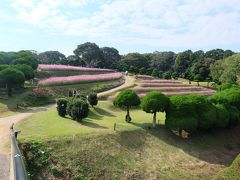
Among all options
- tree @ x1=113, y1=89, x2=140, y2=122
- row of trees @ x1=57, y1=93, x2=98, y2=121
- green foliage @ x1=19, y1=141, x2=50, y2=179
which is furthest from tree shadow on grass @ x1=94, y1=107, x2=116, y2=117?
green foliage @ x1=19, y1=141, x2=50, y2=179

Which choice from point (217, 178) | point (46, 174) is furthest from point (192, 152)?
point (217, 178)

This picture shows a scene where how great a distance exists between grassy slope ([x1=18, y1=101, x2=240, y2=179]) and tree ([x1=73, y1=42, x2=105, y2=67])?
197 ft

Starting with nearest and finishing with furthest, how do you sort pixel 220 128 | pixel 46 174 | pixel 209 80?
pixel 46 174, pixel 220 128, pixel 209 80

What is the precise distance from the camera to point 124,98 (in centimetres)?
3177

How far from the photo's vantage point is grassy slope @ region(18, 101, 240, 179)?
22158mm

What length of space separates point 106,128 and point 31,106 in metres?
14.0

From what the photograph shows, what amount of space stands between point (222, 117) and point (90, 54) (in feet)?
210

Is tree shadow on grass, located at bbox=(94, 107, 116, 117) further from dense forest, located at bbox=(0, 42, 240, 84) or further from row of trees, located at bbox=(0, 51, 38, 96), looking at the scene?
dense forest, located at bbox=(0, 42, 240, 84)

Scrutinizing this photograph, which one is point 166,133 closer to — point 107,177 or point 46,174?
point 107,177

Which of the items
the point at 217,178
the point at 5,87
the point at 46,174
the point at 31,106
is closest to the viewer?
the point at 217,178

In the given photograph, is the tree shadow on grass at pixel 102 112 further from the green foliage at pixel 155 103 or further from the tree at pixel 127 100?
the green foliage at pixel 155 103

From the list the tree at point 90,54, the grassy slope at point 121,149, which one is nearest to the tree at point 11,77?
the grassy slope at point 121,149

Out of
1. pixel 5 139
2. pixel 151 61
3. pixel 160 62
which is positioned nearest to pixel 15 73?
pixel 5 139

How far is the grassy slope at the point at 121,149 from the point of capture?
22158 millimetres
